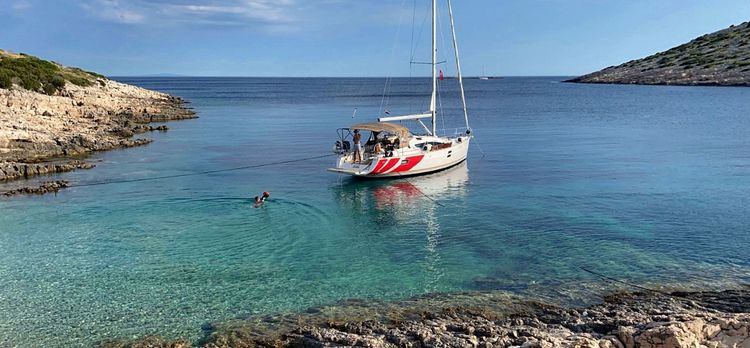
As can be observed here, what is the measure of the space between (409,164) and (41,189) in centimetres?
1912

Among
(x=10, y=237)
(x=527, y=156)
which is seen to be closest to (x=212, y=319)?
(x=10, y=237)

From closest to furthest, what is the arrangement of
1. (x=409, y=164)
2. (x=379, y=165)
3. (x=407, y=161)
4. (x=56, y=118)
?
(x=379, y=165), (x=407, y=161), (x=409, y=164), (x=56, y=118)

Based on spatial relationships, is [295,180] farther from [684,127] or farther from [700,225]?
[684,127]

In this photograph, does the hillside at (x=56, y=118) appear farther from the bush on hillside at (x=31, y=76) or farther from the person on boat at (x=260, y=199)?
the person on boat at (x=260, y=199)

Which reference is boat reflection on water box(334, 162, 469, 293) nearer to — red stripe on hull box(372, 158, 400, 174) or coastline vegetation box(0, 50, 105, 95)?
red stripe on hull box(372, 158, 400, 174)

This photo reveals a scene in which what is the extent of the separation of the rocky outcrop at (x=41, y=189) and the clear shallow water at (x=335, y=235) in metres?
1.25

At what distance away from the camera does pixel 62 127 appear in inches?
1861

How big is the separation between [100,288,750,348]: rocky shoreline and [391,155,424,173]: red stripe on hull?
684 inches

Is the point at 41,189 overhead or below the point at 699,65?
below

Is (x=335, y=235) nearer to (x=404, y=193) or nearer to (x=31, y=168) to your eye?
(x=404, y=193)

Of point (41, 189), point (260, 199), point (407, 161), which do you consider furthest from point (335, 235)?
point (41, 189)

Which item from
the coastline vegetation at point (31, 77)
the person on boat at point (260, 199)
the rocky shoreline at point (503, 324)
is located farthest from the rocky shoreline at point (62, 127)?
the rocky shoreline at point (503, 324)

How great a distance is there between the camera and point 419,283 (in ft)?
56.1

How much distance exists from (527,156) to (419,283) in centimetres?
2583
